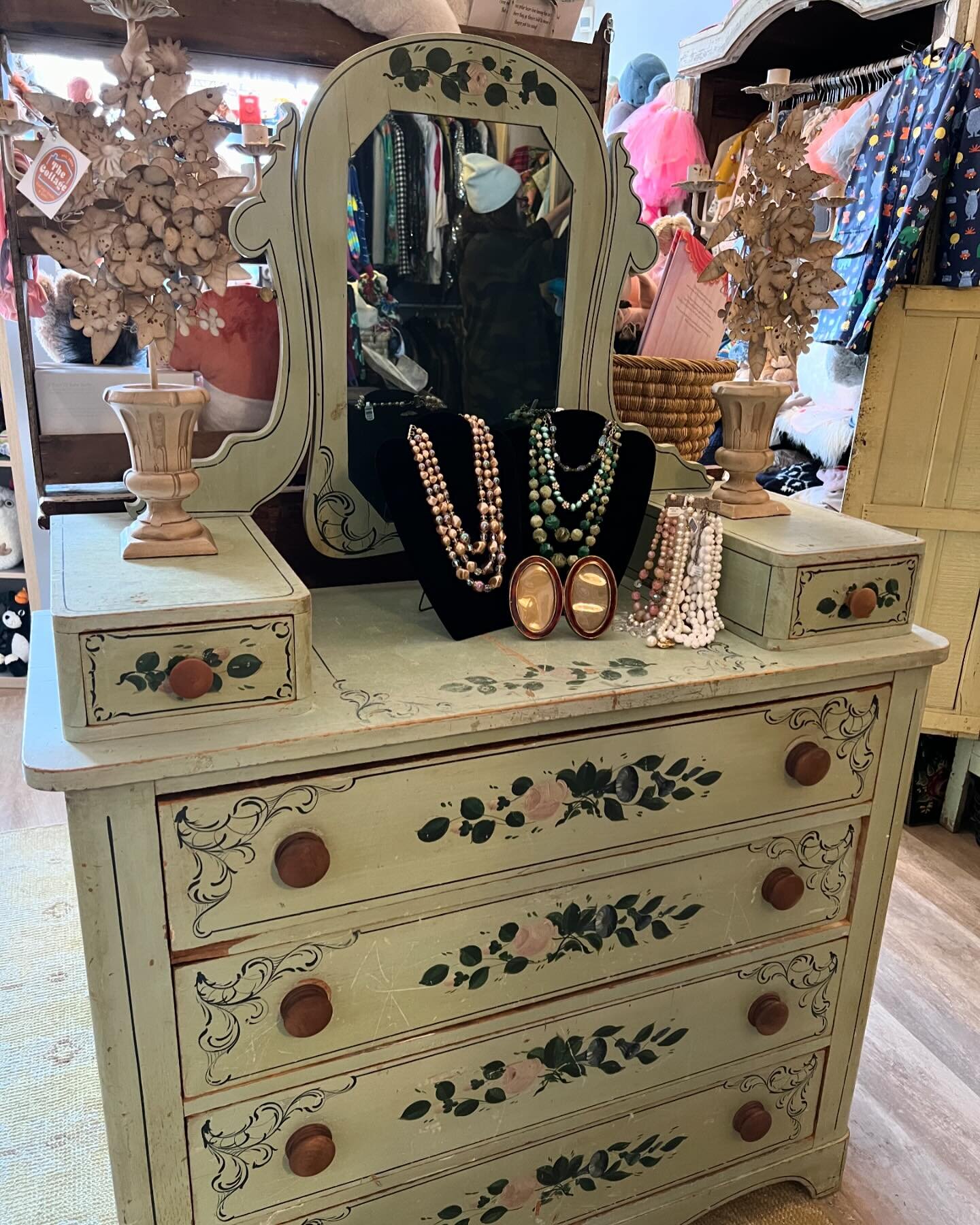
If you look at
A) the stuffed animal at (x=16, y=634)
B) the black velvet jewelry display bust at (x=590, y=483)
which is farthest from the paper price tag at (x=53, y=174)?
the stuffed animal at (x=16, y=634)

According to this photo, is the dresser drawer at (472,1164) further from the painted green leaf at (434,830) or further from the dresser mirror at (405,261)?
the dresser mirror at (405,261)

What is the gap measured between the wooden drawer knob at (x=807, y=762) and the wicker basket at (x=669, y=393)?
21.1 inches

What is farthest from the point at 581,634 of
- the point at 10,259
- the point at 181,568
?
the point at 10,259

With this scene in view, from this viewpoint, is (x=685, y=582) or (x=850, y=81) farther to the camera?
(x=850, y=81)

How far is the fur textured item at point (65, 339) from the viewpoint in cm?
134

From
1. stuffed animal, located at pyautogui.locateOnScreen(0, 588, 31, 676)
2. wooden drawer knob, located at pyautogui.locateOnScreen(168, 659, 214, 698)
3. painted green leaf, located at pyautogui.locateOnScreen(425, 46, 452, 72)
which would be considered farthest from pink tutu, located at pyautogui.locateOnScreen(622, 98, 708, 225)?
stuffed animal, located at pyautogui.locateOnScreen(0, 588, 31, 676)

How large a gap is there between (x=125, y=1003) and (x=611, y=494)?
83 centimetres

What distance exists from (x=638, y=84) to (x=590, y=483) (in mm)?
→ 2133

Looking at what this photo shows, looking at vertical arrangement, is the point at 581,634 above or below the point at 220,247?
below

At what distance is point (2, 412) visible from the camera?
9.80 feet

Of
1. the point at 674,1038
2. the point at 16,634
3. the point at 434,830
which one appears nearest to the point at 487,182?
the point at 434,830

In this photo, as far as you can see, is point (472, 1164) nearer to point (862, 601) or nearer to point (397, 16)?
point (862, 601)

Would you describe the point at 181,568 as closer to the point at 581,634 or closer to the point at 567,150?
the point at 581,634

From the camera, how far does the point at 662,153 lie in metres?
2.43
